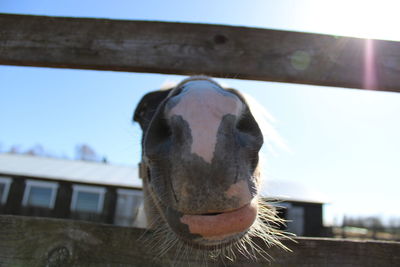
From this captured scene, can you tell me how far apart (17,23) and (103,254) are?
137 cm

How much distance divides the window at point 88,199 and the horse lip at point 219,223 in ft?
55.3

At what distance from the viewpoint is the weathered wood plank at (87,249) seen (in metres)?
1.41

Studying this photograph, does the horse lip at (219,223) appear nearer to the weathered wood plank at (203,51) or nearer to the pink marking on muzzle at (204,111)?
the pink marking on muzzle at (204,111)

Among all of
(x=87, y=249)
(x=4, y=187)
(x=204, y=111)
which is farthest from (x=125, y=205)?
(x=204, y=111)

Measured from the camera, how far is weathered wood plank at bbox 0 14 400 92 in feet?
5.56

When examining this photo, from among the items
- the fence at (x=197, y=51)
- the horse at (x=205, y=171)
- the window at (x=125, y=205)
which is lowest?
the window at (x=125, y=205)

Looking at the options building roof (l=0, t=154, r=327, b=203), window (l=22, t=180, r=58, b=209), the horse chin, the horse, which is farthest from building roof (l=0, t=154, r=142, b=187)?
the horse chin

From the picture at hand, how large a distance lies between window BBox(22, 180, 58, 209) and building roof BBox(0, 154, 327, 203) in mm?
597

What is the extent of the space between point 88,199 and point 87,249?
1682cm

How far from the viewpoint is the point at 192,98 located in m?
1.48

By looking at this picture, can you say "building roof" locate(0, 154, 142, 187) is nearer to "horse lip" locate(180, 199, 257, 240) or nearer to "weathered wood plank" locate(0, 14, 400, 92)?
"weathered wood plank" locate(0, 14, 400, 92)

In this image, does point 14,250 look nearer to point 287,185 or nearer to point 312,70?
point 312,70

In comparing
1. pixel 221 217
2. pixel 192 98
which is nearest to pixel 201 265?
pixel 221 217

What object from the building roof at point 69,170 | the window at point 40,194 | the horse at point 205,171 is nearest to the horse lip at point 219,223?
the horse at point 205,171
